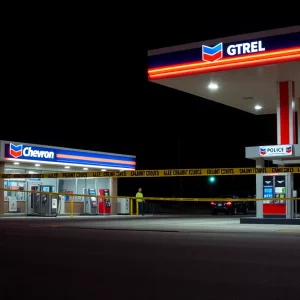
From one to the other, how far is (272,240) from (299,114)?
15375mm

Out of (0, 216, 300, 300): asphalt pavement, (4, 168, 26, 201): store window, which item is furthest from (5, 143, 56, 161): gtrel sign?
(0, 216, 300, 300): asphalt pavement

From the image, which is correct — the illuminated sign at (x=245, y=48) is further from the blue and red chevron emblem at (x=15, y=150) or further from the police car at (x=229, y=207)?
the police car at (x=229, y=207)

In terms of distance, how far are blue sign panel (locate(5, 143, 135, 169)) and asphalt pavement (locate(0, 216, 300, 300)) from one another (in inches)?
750

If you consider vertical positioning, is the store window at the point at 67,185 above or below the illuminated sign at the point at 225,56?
below

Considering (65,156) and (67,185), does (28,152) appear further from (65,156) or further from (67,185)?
(67,185)

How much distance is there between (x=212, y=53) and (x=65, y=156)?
15942mm

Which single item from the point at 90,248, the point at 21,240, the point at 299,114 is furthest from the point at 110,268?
the point at 299,114

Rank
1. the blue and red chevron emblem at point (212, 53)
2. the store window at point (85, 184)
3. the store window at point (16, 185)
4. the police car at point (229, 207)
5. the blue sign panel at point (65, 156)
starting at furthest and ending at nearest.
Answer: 1. the police car at point (229, 207)
2. the store window at point (85, 184)
3. the store window at point (16, 185)
4. the blue sign panel at point (65, 156)
5. the blue and red chevron emblem at point (212, 53)

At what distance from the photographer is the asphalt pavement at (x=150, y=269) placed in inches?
275

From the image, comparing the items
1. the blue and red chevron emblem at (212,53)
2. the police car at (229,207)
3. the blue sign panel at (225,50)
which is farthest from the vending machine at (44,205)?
the blue and red chevron emblem at (212,53)

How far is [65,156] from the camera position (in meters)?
36.6

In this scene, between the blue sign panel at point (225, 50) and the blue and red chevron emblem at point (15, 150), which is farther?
the blue and red chevron emblem at point (15, 150)

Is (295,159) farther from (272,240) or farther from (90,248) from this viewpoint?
(90,248)

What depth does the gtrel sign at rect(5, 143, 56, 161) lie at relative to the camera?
1284 inches
